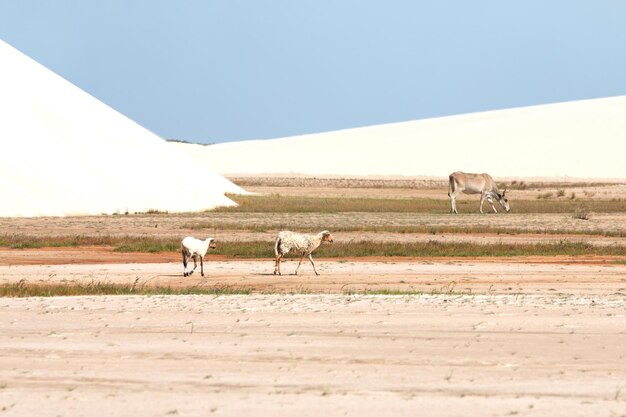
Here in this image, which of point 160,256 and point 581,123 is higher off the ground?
point 581,123

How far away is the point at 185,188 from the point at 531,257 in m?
30.1

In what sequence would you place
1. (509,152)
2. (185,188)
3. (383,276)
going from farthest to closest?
(509,152) → (185,188) → (383,276)

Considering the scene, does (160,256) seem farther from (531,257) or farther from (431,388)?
(431,388)

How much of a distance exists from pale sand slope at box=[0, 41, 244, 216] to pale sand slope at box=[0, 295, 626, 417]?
31560 millimetres

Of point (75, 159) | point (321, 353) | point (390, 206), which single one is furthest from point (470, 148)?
point (321, 353)

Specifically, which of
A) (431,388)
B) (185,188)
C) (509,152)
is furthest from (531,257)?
(509,152)

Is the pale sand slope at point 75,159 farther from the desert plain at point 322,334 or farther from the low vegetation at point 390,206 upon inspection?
the desert plain at point 322,334

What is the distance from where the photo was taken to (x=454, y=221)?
45.1 metres

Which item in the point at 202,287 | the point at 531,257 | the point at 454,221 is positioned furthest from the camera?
the point at 454,221

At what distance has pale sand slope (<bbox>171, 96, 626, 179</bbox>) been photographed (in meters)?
124

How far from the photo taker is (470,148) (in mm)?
134875

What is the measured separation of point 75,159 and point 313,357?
140 ft

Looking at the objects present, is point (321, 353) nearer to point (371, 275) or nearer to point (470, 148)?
point (371, 275)

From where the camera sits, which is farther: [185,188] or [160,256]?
[185,188]
